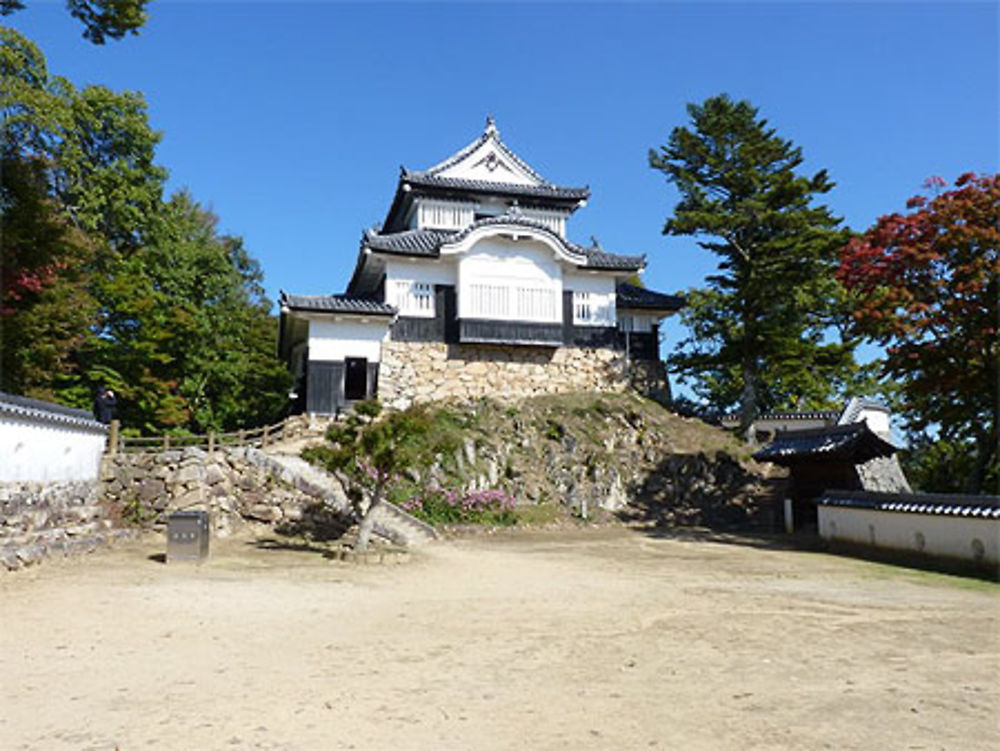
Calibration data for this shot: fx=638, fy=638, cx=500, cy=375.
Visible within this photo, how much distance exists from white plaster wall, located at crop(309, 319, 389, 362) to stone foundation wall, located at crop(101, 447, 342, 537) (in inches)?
299

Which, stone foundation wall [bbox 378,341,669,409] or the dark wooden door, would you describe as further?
stone foundation wall [bbox 378,341,669,409]

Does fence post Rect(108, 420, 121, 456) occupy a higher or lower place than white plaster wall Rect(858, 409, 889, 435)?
lower

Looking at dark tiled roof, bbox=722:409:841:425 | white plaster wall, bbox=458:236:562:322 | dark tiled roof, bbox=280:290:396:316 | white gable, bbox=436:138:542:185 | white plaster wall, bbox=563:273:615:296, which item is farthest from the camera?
white gable, bbox=436:138:542:185

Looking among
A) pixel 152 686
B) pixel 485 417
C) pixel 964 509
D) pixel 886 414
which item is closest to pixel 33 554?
pixel 152 686

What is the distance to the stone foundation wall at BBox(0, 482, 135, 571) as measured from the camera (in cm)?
1275

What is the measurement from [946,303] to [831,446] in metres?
5.26

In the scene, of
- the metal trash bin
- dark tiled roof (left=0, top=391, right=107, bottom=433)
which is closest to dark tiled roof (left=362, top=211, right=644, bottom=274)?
dark tiled roof (left=0, top=391, right=107, bottom=433)

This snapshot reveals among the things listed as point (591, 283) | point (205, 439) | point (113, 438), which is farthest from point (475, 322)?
point (113, 438)

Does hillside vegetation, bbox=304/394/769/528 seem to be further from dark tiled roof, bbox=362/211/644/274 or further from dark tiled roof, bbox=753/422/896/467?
dark tiled roof, bbox=362/211/644/274

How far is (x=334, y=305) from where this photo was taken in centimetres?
2594

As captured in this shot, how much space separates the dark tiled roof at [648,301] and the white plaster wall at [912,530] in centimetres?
1381

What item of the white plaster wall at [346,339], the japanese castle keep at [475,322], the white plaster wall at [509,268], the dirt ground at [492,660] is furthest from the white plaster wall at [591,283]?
the dirt ground at [492,660]

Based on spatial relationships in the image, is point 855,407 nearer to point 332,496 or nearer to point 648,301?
point 648,301

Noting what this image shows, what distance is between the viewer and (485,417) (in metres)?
25.5
